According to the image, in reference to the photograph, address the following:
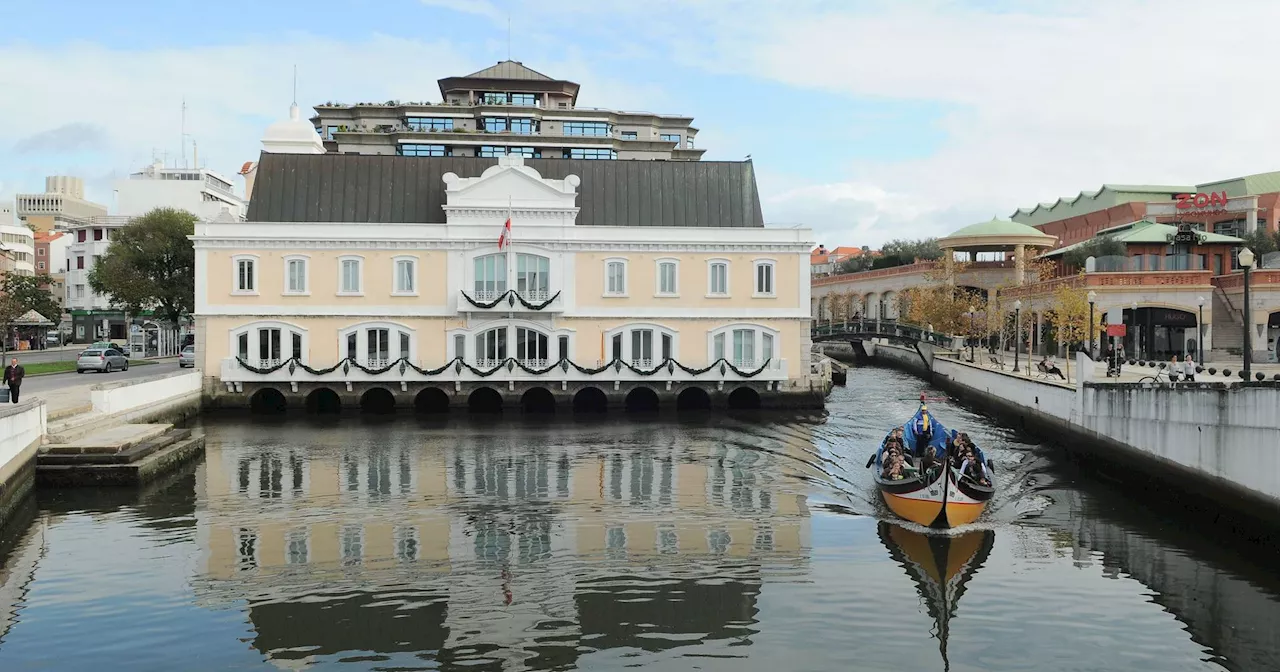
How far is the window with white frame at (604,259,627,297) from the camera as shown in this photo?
174ft

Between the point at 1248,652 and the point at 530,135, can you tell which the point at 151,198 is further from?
the point at 1248,652

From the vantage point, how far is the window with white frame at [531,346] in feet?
172

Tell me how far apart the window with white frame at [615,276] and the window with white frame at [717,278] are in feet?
13.7

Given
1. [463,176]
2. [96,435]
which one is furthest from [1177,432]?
[463,176]

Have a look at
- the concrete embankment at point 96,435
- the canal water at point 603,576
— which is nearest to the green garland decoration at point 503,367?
the concrete embankment at point 96,435

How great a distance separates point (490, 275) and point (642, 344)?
27.0 ft

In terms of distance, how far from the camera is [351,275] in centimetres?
5247

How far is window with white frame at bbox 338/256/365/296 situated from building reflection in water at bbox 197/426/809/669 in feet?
45.6

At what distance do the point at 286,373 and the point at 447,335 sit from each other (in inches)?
307

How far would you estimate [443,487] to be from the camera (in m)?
31.8

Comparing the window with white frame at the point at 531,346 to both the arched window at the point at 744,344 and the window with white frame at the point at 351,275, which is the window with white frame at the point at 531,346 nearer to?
the window with white frame at the point at 351,275

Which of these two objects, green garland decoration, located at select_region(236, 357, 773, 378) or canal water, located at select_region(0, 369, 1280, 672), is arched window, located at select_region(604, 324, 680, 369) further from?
canal water, located at select_region(0, 369, 1280, 672)

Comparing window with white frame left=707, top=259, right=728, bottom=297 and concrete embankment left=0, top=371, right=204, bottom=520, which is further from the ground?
window with white frame left=707, top=259, right=728, bottom=297

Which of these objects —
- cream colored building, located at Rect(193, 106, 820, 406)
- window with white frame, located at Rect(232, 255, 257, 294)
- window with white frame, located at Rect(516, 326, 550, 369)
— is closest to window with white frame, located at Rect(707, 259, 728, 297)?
cream colored building, located at Rect(193, 106, 820, 406)
